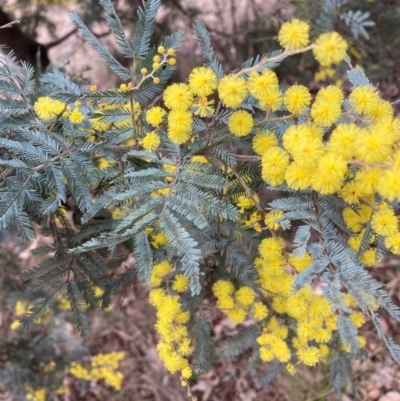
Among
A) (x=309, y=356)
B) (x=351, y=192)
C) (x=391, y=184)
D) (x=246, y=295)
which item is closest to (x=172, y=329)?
(x=246, y=295)

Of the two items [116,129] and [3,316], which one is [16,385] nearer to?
[3,316]

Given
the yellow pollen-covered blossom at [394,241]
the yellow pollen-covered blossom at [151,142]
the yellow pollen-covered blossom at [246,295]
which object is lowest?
the yellow pollen-covered blossom at [246,295]

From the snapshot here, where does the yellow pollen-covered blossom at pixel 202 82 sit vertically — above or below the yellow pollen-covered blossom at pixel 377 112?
above

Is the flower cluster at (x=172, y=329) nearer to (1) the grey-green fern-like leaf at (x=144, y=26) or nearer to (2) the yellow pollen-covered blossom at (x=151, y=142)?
(2) the yellow pollen-covered blossom at (x=151, y=142)

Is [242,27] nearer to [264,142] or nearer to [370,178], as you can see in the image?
[264,142]

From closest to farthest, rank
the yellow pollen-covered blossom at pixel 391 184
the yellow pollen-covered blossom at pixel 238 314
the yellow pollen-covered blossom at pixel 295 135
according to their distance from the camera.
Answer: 1. the yellow pollen-covered blossom at pixel 391 184
2. the yellow pollen-covered blossom at pixel 295 135
3. the yellow pollen-covered blossom at pixel 238 314

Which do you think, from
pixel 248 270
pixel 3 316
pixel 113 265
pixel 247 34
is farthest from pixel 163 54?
pixel 3 316

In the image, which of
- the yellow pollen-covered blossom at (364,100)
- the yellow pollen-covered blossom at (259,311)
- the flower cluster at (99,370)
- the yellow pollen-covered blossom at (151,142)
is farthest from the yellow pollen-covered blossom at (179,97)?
the flower cluster at (99,370)
